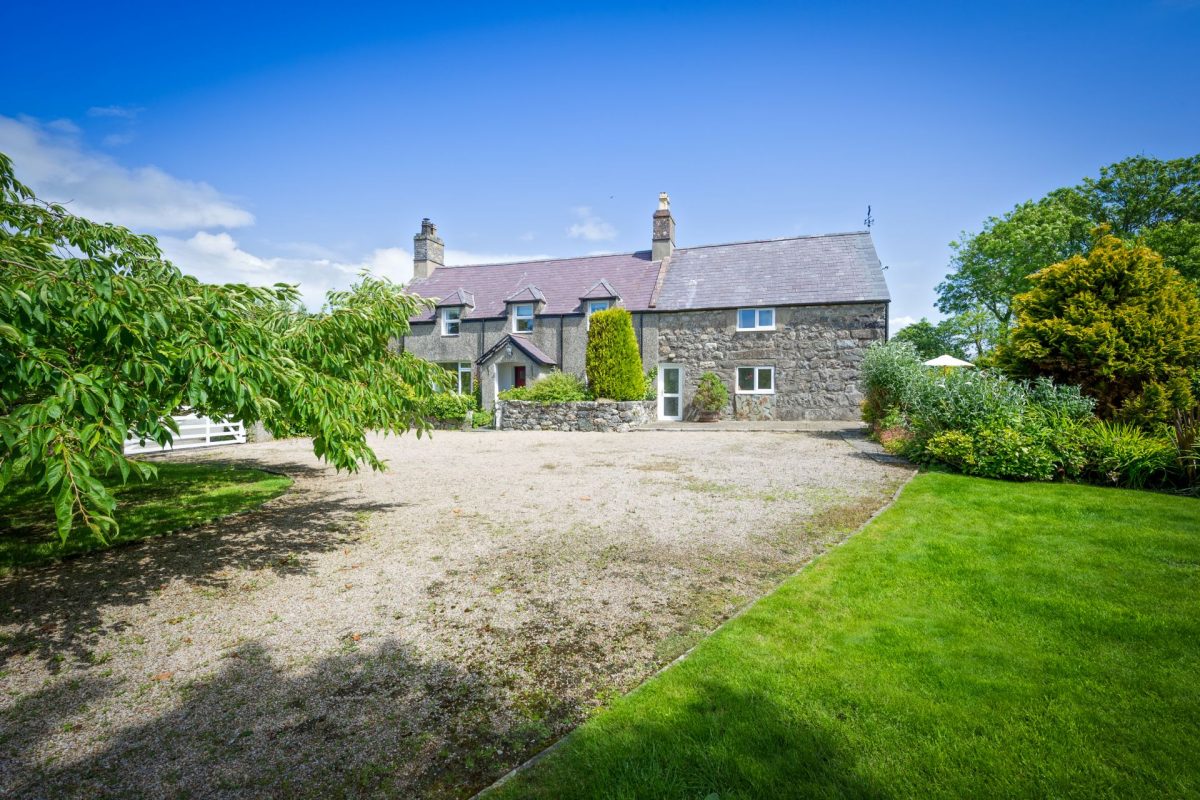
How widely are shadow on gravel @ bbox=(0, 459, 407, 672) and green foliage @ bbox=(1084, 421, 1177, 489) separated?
35.0 ft

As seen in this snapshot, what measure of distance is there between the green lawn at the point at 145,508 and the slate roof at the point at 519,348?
1340 centimetres

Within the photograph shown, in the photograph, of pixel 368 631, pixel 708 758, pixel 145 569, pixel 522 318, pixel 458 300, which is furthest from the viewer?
pixel 458 300

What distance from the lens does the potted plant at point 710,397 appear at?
21.8 meters

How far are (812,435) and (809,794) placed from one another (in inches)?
590

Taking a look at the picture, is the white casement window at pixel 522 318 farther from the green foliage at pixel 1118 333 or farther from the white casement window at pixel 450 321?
the green foliage at pixel 1118 333

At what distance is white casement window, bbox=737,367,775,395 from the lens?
2191 centimetres

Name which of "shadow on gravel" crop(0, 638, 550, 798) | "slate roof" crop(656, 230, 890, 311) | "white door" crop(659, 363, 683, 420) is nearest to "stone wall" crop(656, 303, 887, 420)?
"white door" crop(659, 363, 683, 420)

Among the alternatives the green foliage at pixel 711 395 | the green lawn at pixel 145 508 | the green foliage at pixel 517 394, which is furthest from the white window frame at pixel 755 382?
the green lawn at pixel 145 508

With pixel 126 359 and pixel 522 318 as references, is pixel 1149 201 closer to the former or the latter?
pixel 522 318

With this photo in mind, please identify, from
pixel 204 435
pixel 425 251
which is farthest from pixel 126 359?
pixel 425 251

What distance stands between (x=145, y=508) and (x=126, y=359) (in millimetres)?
5621

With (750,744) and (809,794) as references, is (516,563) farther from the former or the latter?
(809,794)

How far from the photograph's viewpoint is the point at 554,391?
1998 cm

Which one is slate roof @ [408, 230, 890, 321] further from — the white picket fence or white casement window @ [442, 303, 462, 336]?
the white picket fence
